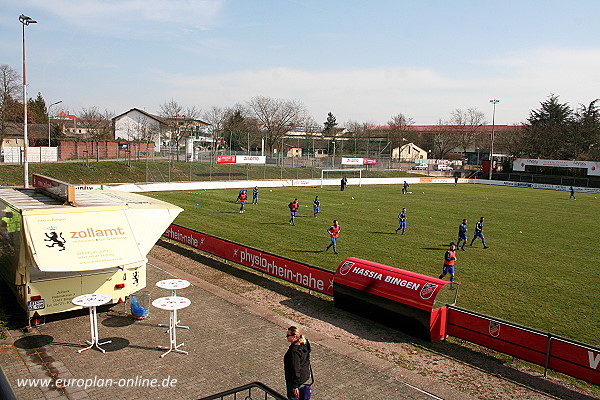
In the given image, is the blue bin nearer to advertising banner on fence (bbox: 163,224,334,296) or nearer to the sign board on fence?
the sign board on fence

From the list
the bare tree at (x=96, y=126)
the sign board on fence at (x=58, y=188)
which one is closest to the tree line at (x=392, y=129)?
the bare tree at (x=96, y=126)

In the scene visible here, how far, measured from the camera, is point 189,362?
10.2m

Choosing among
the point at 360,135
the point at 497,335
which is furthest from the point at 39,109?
the point at 497,335

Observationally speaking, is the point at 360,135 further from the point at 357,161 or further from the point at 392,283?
the point at 392,283

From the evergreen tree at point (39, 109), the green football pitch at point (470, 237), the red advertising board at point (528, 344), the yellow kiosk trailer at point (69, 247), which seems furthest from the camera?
the evergreen tree at point (39, 109)

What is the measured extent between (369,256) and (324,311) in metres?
7.31

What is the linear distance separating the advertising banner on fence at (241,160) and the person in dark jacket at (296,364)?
49037 mm

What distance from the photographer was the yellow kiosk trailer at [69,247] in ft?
34.7

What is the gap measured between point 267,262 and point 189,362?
6704 mm

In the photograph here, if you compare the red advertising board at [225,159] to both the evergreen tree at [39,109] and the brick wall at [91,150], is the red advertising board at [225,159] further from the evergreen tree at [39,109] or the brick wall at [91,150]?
Answer: the evergreen tree at [39,109]

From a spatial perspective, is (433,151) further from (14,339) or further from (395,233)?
(14,339)

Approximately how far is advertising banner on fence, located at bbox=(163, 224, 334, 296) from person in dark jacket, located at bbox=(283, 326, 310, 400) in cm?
675

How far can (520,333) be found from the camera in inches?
418

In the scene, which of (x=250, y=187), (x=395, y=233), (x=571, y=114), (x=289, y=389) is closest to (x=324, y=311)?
(x=289, y=389)
